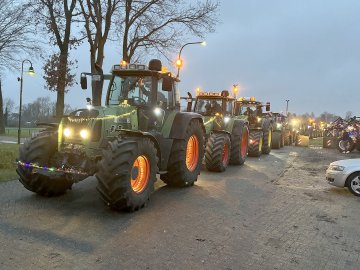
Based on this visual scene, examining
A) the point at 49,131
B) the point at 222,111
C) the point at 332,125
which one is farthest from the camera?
the point at 332,125


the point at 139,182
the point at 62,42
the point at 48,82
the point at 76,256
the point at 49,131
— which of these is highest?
the point at 62,42

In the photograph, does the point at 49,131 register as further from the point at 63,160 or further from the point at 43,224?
the point at 43,224

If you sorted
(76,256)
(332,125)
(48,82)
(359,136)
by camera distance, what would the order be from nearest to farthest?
(76,256)
(48,82)
(359,136)
(332,125)

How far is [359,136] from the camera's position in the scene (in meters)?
23.9

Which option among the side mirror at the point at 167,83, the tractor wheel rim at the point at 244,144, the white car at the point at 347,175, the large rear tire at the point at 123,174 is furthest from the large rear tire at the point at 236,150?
the large rear tire at the point at 123,174

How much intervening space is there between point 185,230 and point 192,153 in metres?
4.23

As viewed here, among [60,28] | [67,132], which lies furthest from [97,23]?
[67,132]

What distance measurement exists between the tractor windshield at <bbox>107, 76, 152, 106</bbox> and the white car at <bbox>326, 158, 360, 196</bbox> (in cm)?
510

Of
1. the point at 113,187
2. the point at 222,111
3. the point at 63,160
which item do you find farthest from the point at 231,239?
the point at 222,111

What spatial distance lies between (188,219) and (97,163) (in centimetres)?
183

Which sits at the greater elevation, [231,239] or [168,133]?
[168,133]

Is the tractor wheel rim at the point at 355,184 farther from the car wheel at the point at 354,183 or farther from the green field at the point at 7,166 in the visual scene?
the green field at the point at 7,166

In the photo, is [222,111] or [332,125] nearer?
[222,111]

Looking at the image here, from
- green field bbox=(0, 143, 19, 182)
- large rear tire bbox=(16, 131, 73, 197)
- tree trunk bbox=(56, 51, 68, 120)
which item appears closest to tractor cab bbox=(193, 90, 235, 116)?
green field bbox=(0, 143, 19, 182)
